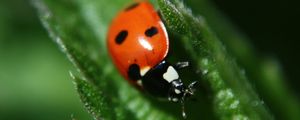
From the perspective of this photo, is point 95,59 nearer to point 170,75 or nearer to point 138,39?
point 138,39

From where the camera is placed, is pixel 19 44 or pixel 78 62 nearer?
pixel 78 62

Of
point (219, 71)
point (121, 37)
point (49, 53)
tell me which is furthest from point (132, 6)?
point (49, 53)

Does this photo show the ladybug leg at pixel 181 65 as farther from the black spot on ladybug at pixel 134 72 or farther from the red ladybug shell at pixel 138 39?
the black spot on ladybug at pixel 134 72

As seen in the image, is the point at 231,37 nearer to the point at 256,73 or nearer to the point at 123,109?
the point at 256,73

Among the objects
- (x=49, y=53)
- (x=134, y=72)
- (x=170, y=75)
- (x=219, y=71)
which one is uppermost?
(x=49, y=53)

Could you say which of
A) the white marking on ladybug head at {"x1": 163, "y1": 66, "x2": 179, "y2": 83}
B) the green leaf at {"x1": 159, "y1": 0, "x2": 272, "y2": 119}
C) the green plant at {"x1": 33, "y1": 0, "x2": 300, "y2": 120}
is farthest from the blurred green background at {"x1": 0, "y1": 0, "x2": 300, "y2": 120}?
the green leaf at {"x1": 159, "y1": 0, "x2": 272, "y2": 119}

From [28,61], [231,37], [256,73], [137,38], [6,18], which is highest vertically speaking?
[6,18]

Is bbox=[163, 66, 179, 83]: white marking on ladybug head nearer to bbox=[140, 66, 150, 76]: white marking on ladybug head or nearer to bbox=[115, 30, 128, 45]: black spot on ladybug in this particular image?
bbox=[140, 66, 150, 76]: white marking on ladybug head

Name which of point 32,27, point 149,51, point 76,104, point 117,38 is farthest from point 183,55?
point 32,27
